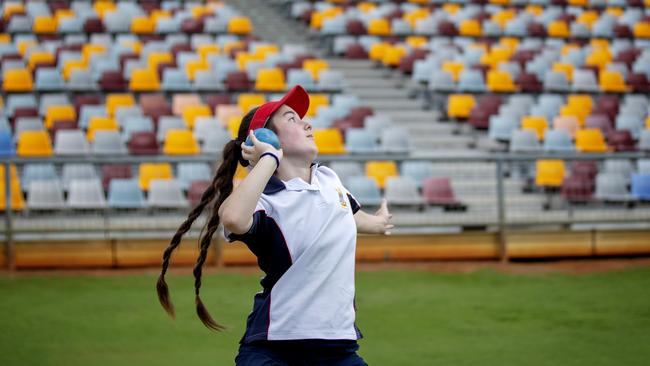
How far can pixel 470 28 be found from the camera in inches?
845

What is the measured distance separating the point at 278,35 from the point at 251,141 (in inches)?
725

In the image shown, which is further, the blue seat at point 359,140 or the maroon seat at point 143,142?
the blue seat at point 359,140

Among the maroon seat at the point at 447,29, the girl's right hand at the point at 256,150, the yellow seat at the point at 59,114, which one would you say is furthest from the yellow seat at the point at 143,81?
the girl's right hand at the point at 256,150

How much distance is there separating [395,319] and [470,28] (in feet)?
49.3

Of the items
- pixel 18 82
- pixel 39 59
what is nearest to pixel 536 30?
pixel 39 59

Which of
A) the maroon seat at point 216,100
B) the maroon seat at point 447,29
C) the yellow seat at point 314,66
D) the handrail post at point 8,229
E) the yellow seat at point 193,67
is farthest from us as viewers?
the maroon seat at point 447,29

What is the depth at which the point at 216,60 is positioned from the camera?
1712 cm

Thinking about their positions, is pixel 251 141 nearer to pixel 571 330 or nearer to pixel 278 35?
pixel 571 330

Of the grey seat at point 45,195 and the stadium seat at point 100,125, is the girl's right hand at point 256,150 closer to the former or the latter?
the grey seat at point 45,195

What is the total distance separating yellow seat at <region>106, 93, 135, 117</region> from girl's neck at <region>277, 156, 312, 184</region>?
12.1 m

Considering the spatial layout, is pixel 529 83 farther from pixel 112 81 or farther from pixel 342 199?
pixel 342 199

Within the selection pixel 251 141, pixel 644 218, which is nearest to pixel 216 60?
pixel 644 218

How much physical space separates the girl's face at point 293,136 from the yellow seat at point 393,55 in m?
15.7

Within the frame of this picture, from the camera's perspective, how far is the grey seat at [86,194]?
1023 centimetres
